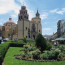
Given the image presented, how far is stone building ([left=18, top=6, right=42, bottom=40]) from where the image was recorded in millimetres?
66688

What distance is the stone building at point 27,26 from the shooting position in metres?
66.7

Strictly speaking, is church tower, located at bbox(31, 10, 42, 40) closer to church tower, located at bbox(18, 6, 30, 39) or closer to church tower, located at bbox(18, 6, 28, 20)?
church tower, located at bbox(18, 6, 30, 39)

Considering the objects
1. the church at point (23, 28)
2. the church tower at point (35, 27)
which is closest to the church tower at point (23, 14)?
the church at point (23, 28)

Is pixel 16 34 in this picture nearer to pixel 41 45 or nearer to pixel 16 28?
pixel 16 28

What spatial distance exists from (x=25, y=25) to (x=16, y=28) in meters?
6.24

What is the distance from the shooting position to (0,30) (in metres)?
75.5

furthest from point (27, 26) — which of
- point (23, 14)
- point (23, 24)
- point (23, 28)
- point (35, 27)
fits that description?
point (23, 14)

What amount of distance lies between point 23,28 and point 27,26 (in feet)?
10.1

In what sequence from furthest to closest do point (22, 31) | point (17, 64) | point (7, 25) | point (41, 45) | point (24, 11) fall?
point (7, 25) < point (24, 11) < point (22, 31) < point (41, 45) < point (17, 64)

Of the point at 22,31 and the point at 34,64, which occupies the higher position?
the point at 22,31

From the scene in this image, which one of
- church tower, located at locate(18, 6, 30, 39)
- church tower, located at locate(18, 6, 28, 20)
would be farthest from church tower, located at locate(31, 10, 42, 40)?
church tower, located at locate(18, 6, 28, 20)

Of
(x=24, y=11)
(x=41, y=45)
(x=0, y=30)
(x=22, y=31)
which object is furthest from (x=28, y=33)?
(x=41, y=45)

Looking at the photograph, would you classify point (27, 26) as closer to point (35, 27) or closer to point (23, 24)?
point (23, 24)

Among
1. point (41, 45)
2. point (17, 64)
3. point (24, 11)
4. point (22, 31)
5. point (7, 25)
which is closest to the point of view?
point (17, 64)
